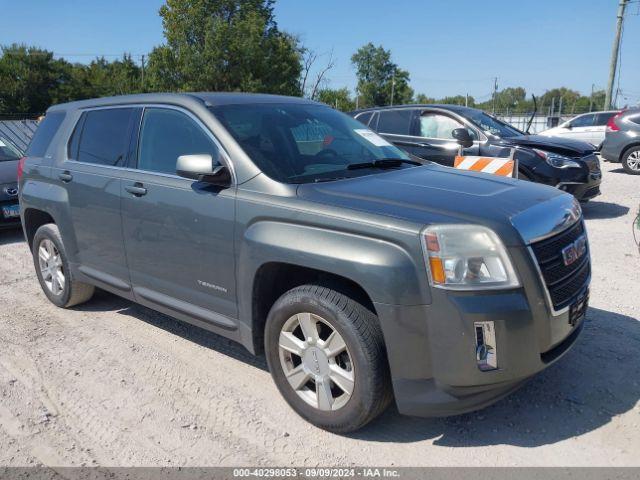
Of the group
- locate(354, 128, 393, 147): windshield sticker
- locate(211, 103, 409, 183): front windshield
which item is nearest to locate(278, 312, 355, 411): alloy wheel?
locate(211, 103, 409, 183): front windshield

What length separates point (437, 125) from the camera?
28.8 ft

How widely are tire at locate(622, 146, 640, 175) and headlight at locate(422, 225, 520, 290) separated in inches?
486

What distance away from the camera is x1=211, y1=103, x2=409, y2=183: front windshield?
11.5 ft

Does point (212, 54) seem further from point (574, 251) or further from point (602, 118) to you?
point (574, 251)

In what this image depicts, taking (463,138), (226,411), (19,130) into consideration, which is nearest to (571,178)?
(463,138)

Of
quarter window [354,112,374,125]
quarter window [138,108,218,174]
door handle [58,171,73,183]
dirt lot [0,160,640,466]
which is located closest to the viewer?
dirt lot [0,160,640,466]

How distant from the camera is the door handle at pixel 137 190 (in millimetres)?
3928

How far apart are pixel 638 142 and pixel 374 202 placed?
12.4m

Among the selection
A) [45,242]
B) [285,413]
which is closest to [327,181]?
[285,413]

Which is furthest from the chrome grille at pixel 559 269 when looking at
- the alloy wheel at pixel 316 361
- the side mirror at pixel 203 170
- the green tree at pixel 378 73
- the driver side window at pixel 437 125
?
the green tree at pixel 378 73

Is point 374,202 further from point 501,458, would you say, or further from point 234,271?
point 501,458

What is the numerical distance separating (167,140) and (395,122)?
581 centimetres

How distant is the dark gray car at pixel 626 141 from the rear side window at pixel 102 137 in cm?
1232

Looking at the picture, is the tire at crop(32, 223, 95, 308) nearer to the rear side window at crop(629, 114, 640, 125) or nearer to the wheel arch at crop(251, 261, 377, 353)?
the wheel arch at crop(251, 261, 377, 353)
